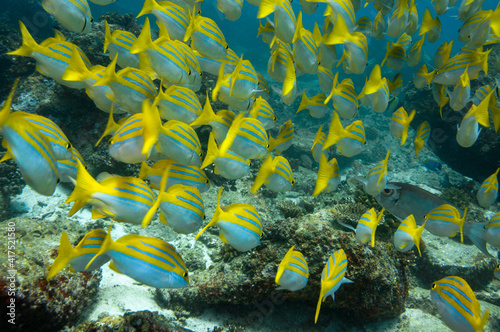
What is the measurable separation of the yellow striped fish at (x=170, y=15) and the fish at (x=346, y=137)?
234 cm

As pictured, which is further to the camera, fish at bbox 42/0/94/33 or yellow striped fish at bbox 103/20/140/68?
yellow striped fish at bbox 103/20/140/68

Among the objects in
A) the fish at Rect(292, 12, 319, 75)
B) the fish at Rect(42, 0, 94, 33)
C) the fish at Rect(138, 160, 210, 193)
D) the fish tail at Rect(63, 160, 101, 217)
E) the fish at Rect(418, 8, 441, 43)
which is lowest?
the fish at Rect(138, 160, 210, 193)

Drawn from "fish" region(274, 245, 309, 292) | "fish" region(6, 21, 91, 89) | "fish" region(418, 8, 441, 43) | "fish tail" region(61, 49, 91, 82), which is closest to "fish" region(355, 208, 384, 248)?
"fish" region(274, 245, 309, 292)

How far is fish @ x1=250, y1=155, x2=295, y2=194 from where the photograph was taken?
9.12ft

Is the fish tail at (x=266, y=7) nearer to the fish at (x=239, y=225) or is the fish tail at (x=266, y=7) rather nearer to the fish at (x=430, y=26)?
the fish at (x=239, y=225)

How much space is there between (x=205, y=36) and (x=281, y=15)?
94cm

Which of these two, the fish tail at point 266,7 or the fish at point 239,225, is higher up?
the fish tail at point 266,7

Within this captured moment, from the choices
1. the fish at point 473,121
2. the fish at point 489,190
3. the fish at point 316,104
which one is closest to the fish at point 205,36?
the fish at point 316,104

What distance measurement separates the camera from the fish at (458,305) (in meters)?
2.00

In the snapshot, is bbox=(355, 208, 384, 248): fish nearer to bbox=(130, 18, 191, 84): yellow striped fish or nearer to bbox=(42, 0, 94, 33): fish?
bbox=(130, 18, 191, 84): yellow striped fish

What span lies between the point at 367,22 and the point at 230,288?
17.4 feet

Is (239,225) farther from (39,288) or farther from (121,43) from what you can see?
(121,43)

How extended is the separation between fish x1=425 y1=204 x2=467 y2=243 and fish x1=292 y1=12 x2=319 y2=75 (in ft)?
8.11

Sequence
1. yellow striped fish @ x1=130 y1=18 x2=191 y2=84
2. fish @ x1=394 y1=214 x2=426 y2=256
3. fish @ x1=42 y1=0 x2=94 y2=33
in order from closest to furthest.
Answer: yellow striped fish @ x1=130 y1=18 x2=191 y2=84 → fish @ x1=42 y1=0 x2=94 y2=33 → fish @ x1=394 y1=214 x2=426 y2=256
